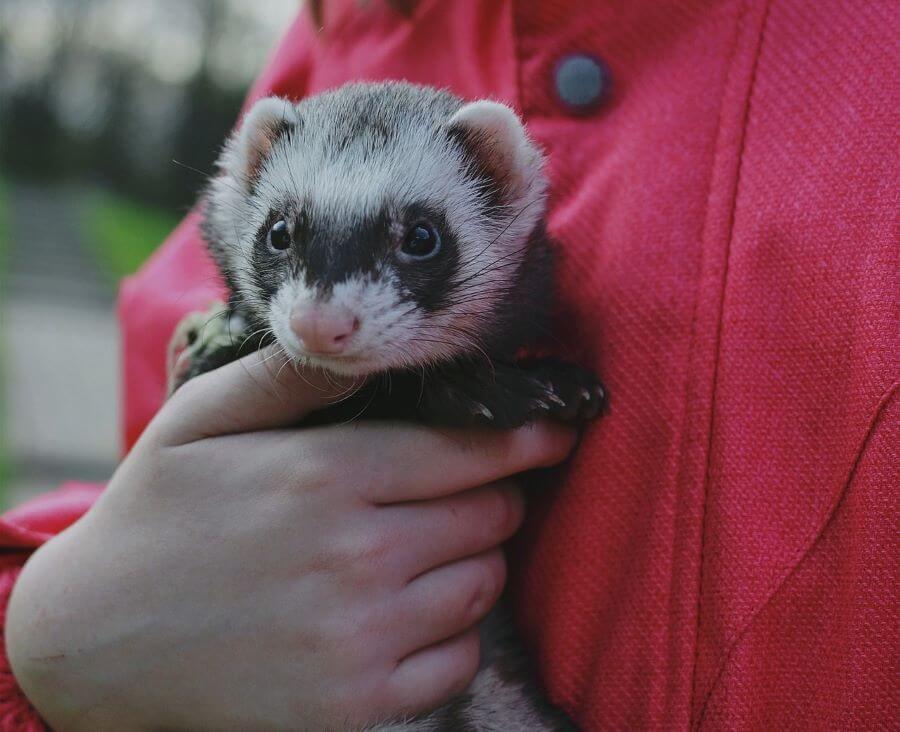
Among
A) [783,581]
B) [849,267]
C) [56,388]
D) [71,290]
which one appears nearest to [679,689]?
[783,581]

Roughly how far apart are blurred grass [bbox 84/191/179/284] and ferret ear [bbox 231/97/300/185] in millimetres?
5253

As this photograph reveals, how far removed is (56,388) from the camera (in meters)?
3.42

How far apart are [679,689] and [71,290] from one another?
211 inches

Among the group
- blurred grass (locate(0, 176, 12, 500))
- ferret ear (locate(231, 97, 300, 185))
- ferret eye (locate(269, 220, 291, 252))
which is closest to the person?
ferret eye (locate(269, 220, 291, 252))

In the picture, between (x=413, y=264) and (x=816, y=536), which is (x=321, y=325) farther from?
(x=816, y=536)

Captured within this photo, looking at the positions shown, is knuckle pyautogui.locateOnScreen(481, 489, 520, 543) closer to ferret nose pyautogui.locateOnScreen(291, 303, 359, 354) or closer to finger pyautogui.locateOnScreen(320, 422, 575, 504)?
finger pyautogui.locateOnScreen(320, 422, 575, 504)

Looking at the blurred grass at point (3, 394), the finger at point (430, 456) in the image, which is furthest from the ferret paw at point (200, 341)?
the blurred grass at point (3, 394)

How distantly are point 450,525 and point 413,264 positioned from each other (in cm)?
24

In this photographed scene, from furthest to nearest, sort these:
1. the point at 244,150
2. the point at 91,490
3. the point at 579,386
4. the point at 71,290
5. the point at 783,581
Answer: the point at 71,290
the point at 91,490
the point at 244,150
the point at 579,386
the point at 783,581

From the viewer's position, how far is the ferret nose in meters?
0.69

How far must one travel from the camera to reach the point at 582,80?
32.1 inches

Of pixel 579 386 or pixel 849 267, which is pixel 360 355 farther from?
pixel 849 267

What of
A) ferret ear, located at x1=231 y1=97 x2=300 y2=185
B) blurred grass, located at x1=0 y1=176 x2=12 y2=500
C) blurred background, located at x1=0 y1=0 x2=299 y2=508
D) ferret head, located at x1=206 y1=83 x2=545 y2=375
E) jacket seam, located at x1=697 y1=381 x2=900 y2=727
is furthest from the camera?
blurred background, located at x1=0 y1=0 x2=299 y2=508

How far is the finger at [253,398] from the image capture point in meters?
0.80
